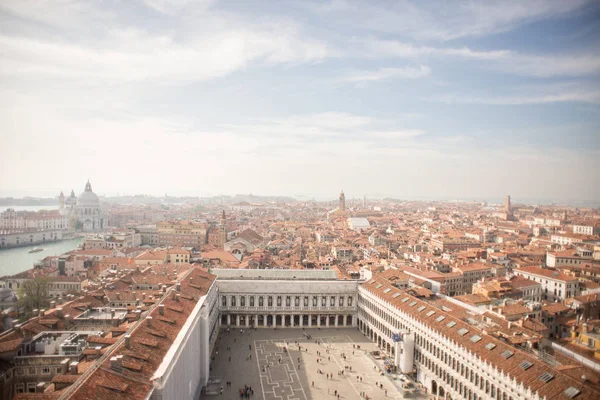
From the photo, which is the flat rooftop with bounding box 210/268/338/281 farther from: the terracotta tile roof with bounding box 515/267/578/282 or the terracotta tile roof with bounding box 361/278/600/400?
the terracotta tile roof with bounding box 515/267/578/282

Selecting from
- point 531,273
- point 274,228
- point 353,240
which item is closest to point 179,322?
point 531,273


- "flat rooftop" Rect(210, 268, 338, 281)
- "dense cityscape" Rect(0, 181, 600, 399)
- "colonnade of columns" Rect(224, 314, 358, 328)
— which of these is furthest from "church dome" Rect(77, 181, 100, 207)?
"colonnade of columns" Rect(224, 314, 358, 328)

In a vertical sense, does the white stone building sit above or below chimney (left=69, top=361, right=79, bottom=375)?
below

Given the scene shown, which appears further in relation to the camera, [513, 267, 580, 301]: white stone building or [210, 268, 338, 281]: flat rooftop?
[210, 268, 338, 281]: flat rooftop

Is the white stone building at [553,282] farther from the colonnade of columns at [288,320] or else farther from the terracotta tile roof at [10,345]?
the terracotta tile roof at [10,345]

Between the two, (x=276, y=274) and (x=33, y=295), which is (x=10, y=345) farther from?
(x=276, y=274)

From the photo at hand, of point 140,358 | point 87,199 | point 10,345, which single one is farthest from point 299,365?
point 87,199
